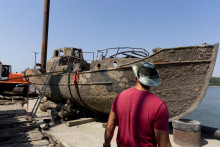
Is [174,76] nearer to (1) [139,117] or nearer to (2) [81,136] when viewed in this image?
(2) [81,136]

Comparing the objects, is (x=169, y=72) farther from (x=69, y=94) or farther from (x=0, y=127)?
(x=0, y=127)

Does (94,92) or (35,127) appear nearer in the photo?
(35,127)

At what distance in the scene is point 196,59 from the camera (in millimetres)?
4566

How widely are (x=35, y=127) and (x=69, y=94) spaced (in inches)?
89.5

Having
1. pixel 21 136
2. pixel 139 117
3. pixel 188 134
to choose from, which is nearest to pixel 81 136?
pixel 21 136

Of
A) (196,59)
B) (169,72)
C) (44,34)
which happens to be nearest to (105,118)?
(169,72)

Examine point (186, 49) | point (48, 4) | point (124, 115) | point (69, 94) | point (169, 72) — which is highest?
point (48, 4)

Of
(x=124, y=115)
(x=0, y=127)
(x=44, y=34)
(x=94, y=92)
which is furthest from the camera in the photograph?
(x=44, y=34)

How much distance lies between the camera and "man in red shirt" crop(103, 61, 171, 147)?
4.42 ft

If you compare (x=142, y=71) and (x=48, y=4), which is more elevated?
(x=48, y=4)

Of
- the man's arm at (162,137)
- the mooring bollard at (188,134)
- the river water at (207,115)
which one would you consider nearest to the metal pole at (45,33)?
Result: the mooring bollard at (188,134)

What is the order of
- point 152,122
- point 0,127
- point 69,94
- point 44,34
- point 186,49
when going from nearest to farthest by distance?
point 152,122, point 186,49, point 0,127, point 69,94, point 44,34

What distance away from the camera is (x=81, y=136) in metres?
5.13

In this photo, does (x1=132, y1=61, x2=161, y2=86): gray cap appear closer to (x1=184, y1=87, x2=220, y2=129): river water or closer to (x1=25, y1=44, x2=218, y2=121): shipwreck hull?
(x1=25, y1=44, x2=218, y2=121): shipwreck hull
